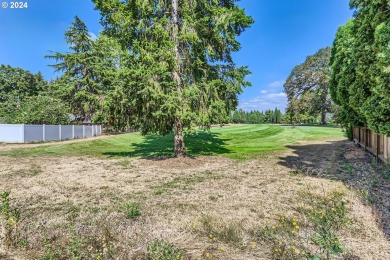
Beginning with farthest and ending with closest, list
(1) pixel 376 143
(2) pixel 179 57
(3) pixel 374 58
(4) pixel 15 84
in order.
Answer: (4) pixel 15 84 < (1) pixel 376 143 < (2) pixel 179 57 < (3) pixel 374 58

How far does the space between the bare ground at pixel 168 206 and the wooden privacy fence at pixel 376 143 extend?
5.96 feet

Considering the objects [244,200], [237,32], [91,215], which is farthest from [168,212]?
[237,32]

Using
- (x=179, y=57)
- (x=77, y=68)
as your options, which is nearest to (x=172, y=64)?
(x=179, y=57)

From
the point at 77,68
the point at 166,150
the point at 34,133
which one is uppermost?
the point at 77,68

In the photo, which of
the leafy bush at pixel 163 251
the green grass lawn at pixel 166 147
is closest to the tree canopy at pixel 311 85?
the green grass lawn at pixel 166 147

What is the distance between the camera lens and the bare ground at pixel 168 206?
308 cm

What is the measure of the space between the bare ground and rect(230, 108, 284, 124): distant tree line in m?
76.9

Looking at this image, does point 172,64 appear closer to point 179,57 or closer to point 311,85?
point 179,57

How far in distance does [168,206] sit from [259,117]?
8549 cm

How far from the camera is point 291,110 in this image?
123ft

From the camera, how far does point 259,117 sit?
86.1 meters

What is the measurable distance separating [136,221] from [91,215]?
0.92 meters

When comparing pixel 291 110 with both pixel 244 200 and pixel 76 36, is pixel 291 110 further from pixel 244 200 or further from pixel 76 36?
pixel 244 200

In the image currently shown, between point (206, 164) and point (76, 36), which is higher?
point (76, 36)
